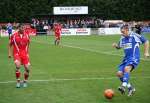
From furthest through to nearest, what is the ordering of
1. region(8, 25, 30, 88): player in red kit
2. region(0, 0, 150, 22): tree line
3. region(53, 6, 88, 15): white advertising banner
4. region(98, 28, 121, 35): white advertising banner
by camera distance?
region(0, 0, 150, 22): tree line → region(53, 6, 88, 15): white advertising banner → region(98, 28, 121, 35): white advertising banner → region(8, 25, 30, 88): player in red kit

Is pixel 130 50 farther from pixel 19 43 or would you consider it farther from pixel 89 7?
pixel 89 7

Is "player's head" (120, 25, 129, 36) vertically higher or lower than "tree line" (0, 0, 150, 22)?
higher

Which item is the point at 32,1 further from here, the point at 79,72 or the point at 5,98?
the point at 5,98

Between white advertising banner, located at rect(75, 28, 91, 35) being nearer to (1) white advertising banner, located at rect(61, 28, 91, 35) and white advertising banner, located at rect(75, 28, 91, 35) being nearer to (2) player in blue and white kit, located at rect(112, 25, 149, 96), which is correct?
(1) white advertising banner, located at rect(61, 28, 91, 35)

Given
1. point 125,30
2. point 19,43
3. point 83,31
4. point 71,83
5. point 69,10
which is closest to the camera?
point 125,30

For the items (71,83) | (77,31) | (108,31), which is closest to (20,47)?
(71,83)

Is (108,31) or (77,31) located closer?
(77,31)

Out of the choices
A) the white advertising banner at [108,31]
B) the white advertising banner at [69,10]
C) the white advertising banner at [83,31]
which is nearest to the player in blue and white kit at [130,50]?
the white advertising banner at [83,31]

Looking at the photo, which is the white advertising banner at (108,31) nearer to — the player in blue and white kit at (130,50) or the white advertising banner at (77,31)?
the white advertising banner at (77,31)

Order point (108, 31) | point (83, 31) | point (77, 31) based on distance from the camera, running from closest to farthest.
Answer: point (77, 31)
point (83, 31)
point (108, 31)

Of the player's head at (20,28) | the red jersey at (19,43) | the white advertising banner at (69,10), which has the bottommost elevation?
the white advertising banner at (69,10)

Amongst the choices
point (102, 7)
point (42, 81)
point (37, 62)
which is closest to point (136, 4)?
point (102, 7)

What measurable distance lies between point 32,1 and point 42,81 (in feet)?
221

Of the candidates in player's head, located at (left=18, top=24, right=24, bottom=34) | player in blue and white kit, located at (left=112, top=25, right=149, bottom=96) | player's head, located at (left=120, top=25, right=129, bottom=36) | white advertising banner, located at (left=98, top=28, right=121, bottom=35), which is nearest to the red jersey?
player's head, located at (left=18, top=24, right=24, bottom=34)
